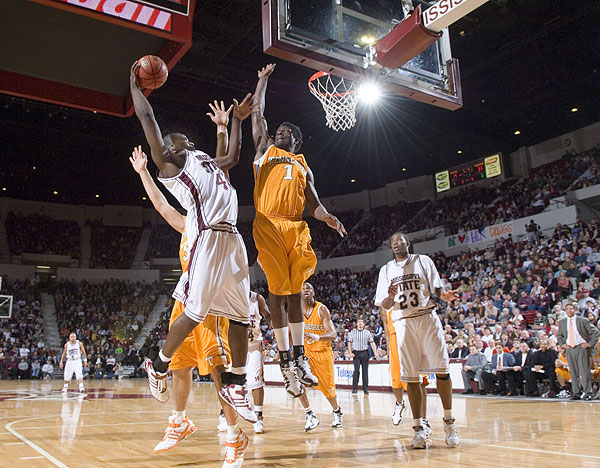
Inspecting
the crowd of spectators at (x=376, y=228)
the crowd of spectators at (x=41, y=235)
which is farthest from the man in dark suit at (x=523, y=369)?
the crowd of spectators at (x=41, y=235)

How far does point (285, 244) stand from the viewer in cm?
433

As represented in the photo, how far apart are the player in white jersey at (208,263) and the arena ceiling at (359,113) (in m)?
10.9

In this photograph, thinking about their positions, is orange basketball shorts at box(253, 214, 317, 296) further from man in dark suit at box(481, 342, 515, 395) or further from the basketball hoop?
man in dark suit at box(481, 342, 515, 395)

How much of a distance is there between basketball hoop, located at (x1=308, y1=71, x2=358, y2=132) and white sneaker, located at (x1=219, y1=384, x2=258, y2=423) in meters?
5.25

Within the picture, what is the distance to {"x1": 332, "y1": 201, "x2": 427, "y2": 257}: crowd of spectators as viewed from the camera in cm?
2795

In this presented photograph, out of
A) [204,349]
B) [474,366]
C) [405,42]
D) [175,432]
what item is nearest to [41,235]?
[474,366]

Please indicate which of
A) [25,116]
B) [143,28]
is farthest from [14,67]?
[25,116]

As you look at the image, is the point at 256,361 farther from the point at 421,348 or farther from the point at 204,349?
the point at 421,348

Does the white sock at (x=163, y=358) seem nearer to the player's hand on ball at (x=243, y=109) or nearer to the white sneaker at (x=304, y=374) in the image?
the white sneaker at (x=304, y=374)

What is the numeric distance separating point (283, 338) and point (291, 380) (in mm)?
398

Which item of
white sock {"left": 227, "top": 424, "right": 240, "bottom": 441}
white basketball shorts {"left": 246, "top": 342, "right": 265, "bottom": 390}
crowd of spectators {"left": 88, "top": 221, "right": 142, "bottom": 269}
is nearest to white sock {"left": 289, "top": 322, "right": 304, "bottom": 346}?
white sock {"left": 227, "top": 424, "right": 240, "bottom": 441}

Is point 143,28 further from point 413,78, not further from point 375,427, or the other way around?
point 375,427

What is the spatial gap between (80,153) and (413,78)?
2113cm

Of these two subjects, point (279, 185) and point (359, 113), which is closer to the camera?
point (279, 185)
